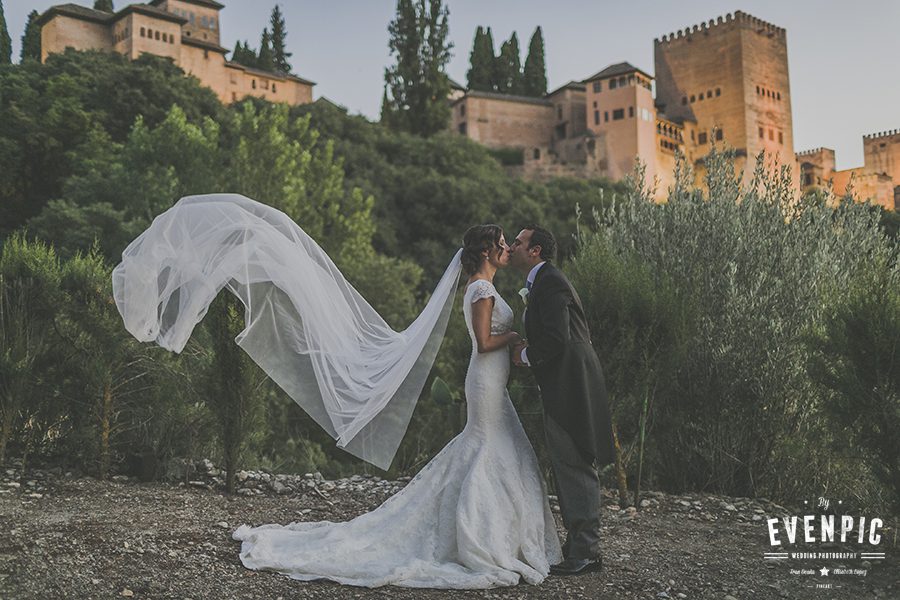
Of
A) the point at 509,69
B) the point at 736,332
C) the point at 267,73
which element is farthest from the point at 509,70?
the point at 736,332

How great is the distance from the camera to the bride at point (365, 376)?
3900 mm

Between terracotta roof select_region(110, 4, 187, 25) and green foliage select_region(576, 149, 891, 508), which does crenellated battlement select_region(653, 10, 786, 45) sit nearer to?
terracotta roof select_region(110, 4, 187, 25)

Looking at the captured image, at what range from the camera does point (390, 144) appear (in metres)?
42.1

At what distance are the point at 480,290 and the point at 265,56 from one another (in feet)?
186

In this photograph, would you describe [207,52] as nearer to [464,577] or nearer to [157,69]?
[157,69]

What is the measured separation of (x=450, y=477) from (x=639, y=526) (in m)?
1.77

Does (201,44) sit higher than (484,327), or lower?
higher

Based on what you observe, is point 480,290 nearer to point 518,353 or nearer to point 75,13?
point 518,353

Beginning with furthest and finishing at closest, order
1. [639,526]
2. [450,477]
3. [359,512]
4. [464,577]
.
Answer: [359,512], [639,526], [450,477], [464,577]

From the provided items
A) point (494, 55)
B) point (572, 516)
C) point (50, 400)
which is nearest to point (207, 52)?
point (494, 55)

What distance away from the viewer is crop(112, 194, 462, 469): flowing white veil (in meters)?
4.57

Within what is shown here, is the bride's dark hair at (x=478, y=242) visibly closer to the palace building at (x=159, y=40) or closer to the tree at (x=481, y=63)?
the palace building at (x=159, y=40)

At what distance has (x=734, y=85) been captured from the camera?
185 feet

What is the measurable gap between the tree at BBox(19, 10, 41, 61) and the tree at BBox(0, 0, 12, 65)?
6.44 m
